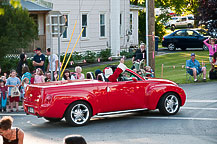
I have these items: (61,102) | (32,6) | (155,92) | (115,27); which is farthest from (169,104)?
(115,27)

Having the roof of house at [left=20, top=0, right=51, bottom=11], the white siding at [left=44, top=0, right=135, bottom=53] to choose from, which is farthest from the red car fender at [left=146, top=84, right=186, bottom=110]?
the white siding at [left=44, top=0, right=135, bottom=53]

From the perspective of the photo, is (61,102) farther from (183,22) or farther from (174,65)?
(183,22)

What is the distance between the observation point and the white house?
3272cm

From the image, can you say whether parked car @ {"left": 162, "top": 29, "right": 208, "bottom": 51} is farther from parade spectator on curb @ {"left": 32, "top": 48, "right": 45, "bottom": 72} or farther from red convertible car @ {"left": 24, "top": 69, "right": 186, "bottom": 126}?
red convertible car @ {"left": 24, "top": 69, "right": 186, "bottom": 126}

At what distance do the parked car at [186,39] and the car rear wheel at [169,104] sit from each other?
22933 millimetres

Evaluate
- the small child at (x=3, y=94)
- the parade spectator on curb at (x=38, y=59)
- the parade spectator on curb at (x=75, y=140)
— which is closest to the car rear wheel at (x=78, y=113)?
the small child at (x=3, y=94)

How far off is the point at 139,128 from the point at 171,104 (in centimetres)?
198

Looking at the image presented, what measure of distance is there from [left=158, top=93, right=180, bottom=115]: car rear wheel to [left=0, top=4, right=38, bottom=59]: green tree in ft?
38.5

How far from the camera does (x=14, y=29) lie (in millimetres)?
23547

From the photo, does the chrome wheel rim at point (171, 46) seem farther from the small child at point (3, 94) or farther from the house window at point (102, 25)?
the small child at point (3, 94)

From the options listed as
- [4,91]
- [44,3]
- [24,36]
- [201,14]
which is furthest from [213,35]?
[4,91]

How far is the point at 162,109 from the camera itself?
13.8 metres

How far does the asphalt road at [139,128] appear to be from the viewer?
11000mm

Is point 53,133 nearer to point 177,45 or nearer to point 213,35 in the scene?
point 213,35
